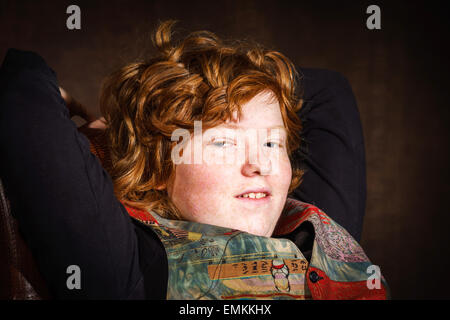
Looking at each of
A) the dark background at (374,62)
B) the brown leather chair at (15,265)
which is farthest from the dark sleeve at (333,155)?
the brown leather chair at (15,265)

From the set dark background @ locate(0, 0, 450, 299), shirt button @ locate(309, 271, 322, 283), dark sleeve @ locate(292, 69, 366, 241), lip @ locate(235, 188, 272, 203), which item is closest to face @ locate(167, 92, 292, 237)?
lip @ locate(235, 188, 272, 203)

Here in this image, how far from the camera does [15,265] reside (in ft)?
2.44

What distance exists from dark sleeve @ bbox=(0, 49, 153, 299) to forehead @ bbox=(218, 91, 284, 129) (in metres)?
0.28

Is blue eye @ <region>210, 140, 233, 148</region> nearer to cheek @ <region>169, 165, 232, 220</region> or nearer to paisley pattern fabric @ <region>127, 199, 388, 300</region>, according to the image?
cheek @ <region>169, 165, 232, 220</region>

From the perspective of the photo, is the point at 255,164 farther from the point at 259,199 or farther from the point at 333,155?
the point at 333,155

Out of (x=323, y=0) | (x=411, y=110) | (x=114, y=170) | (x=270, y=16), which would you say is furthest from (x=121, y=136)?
(x=411, y=110)

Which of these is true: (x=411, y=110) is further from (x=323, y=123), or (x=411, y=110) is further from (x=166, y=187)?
(x=166, y=187)

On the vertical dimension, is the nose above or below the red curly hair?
below

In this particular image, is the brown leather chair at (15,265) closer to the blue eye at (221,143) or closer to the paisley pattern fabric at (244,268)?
the paisley pattern fabric at (244,268)

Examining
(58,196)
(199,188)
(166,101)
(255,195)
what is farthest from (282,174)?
(58,196)

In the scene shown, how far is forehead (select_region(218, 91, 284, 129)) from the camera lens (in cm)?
82

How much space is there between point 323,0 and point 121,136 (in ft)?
3.54

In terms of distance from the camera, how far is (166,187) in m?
0.89

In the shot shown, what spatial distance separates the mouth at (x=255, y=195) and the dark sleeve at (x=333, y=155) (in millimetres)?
300
